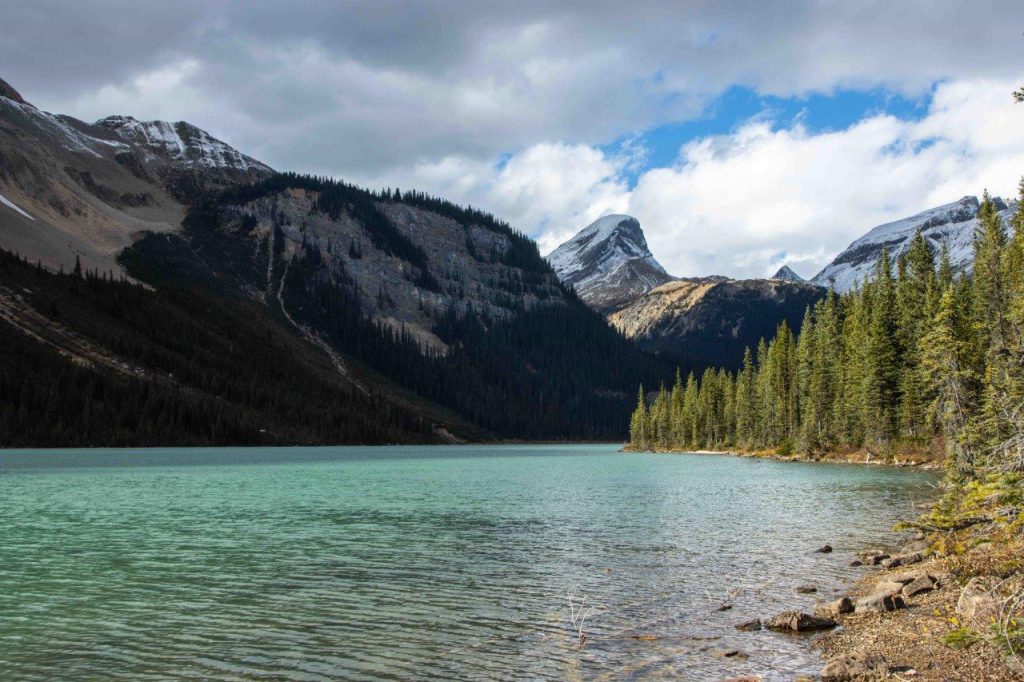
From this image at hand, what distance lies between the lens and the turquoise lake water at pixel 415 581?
19828 mm

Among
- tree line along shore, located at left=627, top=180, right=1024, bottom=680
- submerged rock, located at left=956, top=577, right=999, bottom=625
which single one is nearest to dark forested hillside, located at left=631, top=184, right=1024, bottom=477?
tree line along shore, located at left=627, top=180, right=1024, bottom=680

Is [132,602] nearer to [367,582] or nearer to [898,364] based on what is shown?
[367,582]

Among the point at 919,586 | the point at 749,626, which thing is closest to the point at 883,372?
the point at 919,586

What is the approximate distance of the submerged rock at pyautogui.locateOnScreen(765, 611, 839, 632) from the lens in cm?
2202

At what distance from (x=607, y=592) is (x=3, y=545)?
30.7 metres

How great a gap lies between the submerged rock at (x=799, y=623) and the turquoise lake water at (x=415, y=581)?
34.9 inches

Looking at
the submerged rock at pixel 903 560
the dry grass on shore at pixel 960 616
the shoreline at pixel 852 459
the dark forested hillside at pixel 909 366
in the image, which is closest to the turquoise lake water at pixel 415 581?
the submerged rock at pixel 903 560

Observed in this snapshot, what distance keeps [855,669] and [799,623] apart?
5.14 m

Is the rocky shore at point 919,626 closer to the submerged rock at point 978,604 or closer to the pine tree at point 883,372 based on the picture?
the submerged rock at point 978,604

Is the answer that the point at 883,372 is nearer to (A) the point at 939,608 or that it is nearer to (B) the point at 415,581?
(A) the point at 939,608

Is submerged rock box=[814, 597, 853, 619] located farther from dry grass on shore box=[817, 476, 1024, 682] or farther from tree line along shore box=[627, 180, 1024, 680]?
dry grass on shore box=[817, 476, 1024, 682]

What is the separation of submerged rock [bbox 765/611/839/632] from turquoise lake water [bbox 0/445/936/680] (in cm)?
89

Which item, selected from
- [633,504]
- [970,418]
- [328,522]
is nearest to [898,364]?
[970,418]

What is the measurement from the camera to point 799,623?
2205 centimetres
